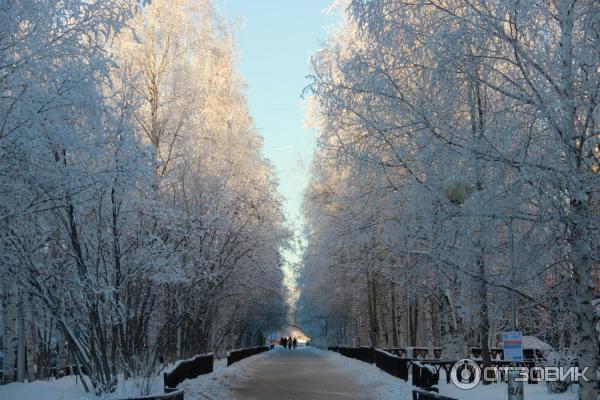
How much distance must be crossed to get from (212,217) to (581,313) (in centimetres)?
1457

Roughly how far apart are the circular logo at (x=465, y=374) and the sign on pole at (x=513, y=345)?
6.92 metres

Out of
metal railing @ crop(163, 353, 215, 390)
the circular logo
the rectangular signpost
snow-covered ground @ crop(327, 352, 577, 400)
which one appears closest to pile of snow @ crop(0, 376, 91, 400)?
metal railing @ crop(163, 353, 215, 390)

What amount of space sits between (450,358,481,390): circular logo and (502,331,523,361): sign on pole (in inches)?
273

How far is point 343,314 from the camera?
210 feet

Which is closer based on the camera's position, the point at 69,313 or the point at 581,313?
the point at 581,313

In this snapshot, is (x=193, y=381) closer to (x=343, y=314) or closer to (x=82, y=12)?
(x=82, y=12)

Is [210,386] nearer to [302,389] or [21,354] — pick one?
[302,389]

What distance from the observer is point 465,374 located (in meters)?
19.5

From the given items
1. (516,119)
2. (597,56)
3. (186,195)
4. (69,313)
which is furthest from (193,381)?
(597,56)

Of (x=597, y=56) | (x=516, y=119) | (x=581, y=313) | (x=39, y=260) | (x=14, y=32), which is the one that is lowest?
(x=581, y=313)

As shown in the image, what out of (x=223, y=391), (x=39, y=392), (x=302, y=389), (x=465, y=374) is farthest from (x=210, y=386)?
(x=465, y=374)

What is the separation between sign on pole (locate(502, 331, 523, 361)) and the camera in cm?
1027

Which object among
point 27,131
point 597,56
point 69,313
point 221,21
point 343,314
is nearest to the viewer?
point 597,56

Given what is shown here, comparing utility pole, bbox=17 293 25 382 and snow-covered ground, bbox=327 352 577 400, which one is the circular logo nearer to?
snow-covered ground, bbox=327 352 577 400
